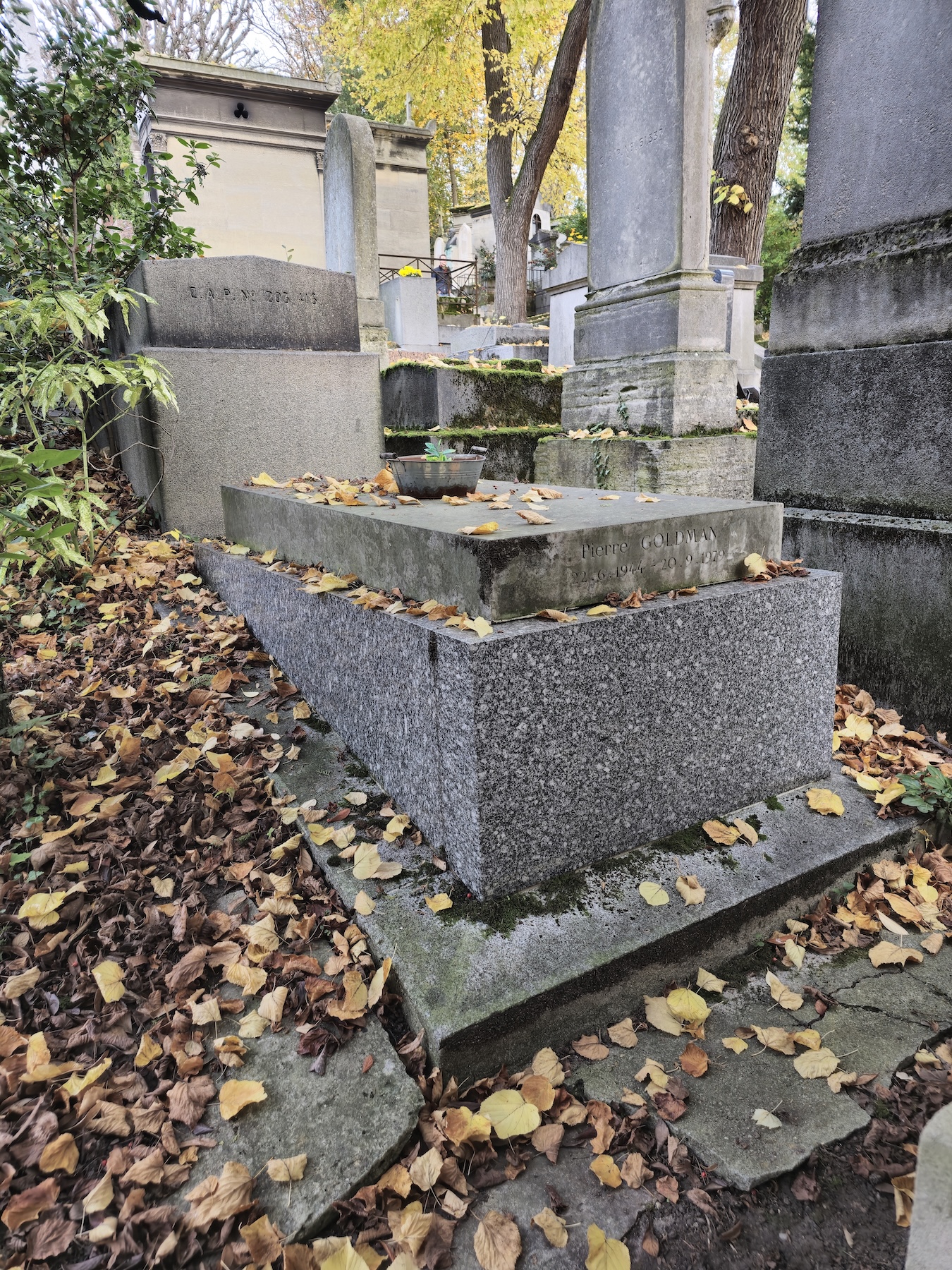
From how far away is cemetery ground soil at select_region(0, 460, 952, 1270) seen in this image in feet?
4.73

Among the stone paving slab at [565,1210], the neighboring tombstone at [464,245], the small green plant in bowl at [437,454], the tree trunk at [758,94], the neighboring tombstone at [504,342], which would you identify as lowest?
the stone paving slab at [565,1210]

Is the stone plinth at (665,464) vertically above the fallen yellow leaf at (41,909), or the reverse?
the stone plinth at (665,464)

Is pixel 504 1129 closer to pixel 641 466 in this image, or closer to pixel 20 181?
pixel 641 466

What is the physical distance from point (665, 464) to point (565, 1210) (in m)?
4.74

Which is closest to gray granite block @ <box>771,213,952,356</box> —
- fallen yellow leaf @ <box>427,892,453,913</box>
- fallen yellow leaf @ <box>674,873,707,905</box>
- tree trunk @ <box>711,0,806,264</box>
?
fallen yellow leaf @ <box>674,873,707,905</box>

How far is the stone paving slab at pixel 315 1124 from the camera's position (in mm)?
1485

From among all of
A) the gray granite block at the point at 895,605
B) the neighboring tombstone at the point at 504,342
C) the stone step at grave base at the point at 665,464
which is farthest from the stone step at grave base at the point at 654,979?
the neighboring tombstone at the point at 504,342

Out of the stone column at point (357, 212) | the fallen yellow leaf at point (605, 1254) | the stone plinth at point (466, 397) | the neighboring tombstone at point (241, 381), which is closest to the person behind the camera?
the fallen yellow leaf at point (605, 1254)

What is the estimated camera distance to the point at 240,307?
4.43 metres

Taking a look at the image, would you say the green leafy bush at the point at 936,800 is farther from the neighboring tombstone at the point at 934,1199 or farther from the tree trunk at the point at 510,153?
the tree trunk at the point at 510,153

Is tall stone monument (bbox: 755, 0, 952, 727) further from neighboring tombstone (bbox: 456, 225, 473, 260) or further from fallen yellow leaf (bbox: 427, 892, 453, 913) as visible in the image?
neighboring tombstone (bbox: 456, 225, 473, 260)

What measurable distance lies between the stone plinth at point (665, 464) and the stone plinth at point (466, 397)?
0.95m

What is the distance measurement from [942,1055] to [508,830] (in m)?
1.13

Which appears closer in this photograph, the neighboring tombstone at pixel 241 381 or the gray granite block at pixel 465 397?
the neighboring tombstone at pixel 241 381
